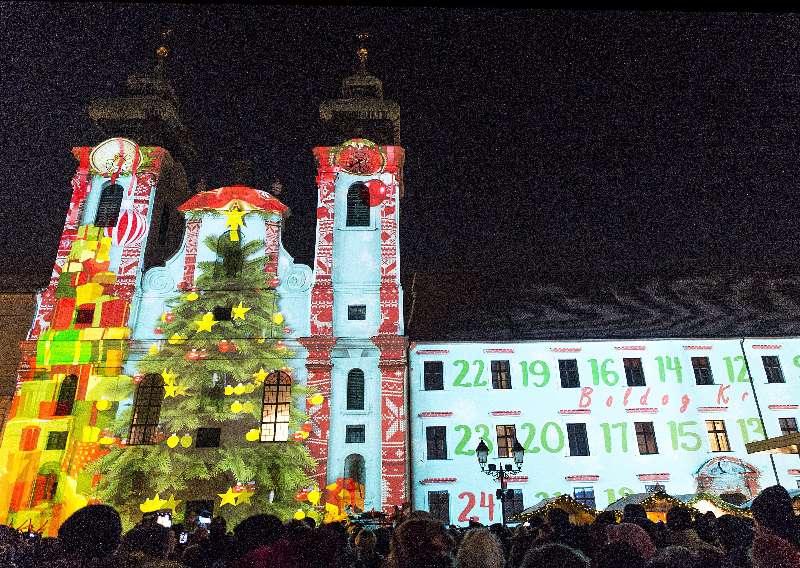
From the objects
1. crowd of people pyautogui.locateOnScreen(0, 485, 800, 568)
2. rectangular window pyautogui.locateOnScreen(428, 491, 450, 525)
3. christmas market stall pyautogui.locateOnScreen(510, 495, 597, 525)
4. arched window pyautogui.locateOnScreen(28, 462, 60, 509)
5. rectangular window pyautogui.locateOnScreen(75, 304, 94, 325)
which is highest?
rectangular window pyautogui.locateOnScreen(75, 304, 94, 325)

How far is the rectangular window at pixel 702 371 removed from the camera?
2658 centimetres

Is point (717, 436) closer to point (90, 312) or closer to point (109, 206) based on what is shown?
point (90, 312)

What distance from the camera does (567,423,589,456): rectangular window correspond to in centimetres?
2527

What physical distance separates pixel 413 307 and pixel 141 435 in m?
13.8

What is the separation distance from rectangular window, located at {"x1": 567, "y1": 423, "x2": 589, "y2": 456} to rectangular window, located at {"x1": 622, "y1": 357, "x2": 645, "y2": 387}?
3263mm

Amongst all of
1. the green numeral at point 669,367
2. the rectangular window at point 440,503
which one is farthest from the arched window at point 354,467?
the green numeral at point 669,367

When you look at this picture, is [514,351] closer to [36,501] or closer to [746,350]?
[746,350]

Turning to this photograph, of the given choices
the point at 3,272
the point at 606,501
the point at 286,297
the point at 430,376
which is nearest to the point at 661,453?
the point at 606,501

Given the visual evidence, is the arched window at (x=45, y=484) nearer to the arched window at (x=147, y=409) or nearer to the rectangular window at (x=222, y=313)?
the arched window at (x=147, y=409)

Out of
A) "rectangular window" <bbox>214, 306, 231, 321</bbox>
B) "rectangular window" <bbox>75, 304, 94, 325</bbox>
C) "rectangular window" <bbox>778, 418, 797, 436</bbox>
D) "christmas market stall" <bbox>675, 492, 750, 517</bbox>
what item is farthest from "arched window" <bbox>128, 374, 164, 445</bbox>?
"rectangular window" <bbox>778, 418, 797, 436</bbox>

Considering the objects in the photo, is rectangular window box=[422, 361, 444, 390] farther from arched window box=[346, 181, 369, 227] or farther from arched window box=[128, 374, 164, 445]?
arched window box=[128, 374, 164, 445]

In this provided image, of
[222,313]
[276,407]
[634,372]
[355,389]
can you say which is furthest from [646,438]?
[222,313]

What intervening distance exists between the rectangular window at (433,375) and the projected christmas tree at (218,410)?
19.3 ft

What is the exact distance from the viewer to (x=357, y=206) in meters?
28.8
